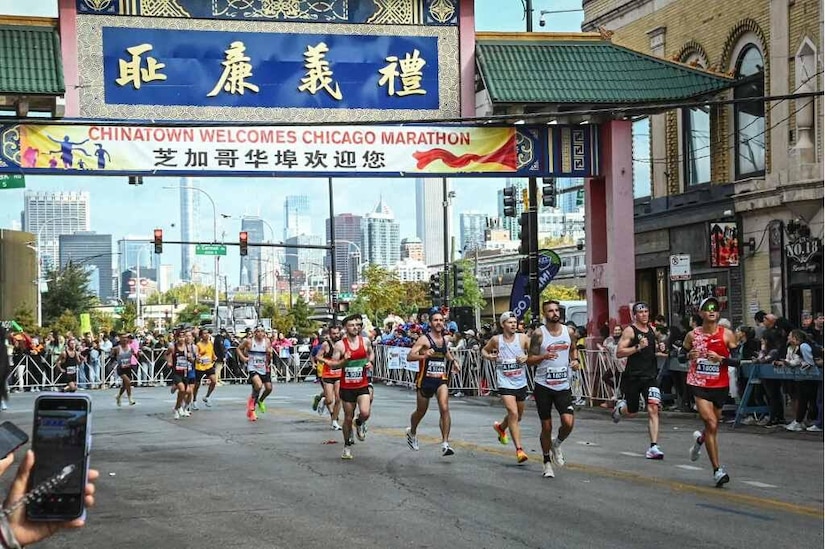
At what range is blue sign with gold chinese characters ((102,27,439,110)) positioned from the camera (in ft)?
→ 81.7

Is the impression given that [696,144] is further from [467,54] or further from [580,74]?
[467,54]

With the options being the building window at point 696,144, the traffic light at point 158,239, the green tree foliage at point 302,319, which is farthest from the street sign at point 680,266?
the green tree foliage at point 302,319

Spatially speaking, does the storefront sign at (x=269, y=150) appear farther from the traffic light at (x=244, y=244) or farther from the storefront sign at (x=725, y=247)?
the traffic light at (x=244, y=244)

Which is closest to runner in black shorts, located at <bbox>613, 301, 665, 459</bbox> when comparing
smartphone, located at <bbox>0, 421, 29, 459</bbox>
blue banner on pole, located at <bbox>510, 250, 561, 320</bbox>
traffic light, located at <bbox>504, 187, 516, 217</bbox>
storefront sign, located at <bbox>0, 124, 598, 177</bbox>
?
storefront sign, located at <bbox>0, 124, 598, 177</bbox>

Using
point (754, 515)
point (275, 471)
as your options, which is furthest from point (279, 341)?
point (754, 515)

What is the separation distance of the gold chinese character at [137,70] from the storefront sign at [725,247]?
13444 millimetres

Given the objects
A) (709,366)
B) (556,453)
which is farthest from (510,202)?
(709,366)

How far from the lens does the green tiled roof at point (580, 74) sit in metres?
25.8

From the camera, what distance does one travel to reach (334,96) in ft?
83.9

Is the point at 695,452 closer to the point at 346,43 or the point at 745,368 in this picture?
the point at 745,368

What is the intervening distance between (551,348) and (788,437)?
557 cm

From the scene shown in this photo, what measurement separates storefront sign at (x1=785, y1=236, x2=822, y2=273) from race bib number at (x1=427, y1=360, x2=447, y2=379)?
12.2 m

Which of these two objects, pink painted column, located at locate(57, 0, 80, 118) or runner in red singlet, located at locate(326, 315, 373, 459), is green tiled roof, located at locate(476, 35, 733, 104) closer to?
pink painted column, located at locate(57, 0, 80, 118)

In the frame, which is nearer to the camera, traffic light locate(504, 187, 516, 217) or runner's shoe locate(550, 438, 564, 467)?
runner's shoe locate(550, 438, 564, 467)
